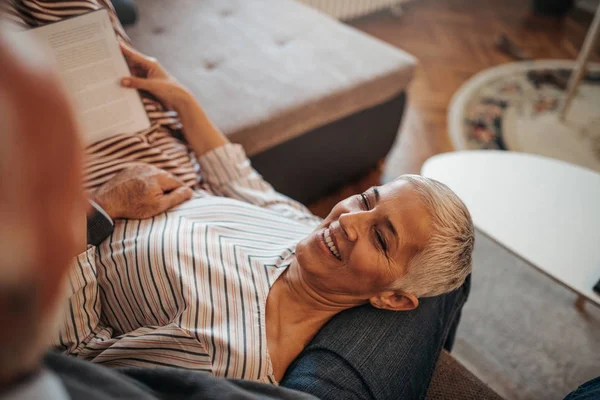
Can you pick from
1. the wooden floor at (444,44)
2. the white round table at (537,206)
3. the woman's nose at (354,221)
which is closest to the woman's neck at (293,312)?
the woman's nose at (354,221)

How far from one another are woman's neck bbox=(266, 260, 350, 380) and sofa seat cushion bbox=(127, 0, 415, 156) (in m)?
0.66

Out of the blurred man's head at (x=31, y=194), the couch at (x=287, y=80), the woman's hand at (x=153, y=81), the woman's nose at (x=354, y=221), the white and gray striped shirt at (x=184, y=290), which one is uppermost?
the blurred man's head at (x=31, y=194)

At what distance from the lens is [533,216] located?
4.79ft

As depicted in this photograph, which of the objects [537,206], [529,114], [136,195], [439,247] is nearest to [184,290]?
[136,195]

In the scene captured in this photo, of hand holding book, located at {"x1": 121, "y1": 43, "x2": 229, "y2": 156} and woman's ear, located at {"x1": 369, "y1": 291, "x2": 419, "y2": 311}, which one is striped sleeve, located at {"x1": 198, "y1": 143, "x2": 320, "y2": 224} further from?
woman's ear, located at {"x1": 369, "y1": 291, "x2": 419, "y2": 311}

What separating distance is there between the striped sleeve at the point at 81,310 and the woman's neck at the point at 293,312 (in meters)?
0.32

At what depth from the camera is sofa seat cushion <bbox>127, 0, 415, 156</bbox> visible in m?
1.52

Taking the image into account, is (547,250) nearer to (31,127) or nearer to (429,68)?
(31,127)

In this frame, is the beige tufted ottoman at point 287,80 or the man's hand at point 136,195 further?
the beige tufted ottoman at point 287,80

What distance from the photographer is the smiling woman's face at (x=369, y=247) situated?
84 cm

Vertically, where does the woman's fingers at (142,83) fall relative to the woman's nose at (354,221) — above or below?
above

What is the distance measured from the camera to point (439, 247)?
83cm

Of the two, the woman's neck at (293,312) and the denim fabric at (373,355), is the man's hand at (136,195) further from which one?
the denim fabric at (373,355)

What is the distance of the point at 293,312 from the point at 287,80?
1.02 m
